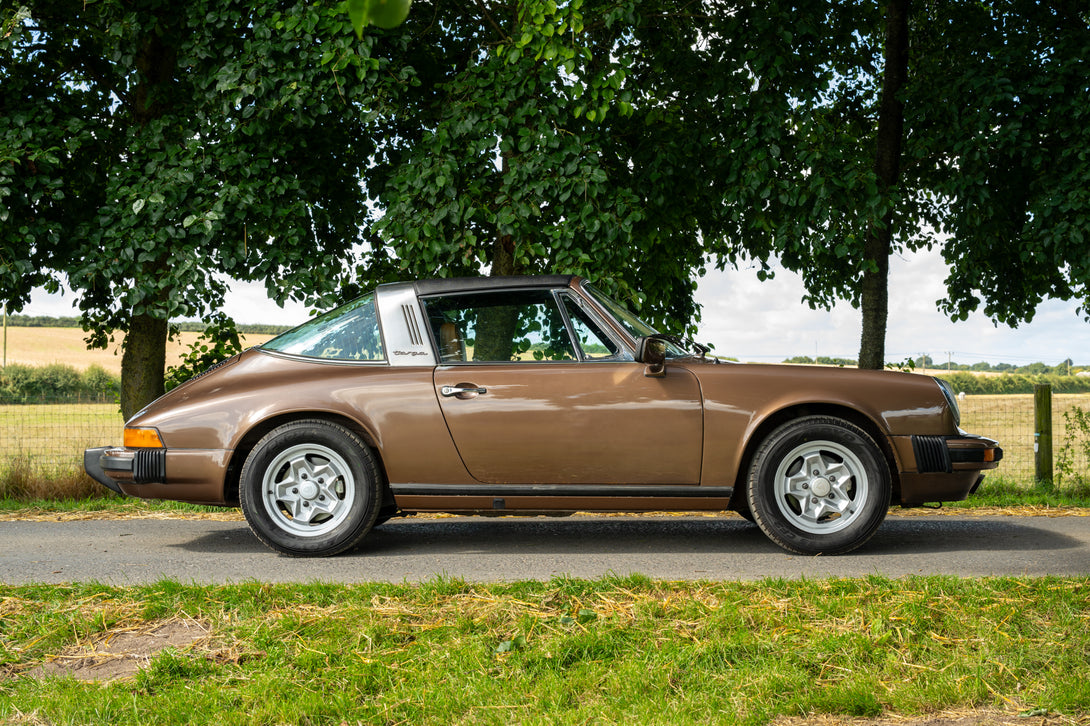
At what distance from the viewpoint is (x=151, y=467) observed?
5.72 meters

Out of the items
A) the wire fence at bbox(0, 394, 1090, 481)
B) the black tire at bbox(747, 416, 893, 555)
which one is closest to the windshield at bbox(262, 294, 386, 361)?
the black tire at bbox(747, 416, 893, 555)

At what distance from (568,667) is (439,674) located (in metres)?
0.52

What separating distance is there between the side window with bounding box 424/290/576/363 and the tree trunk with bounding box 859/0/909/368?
7.44m

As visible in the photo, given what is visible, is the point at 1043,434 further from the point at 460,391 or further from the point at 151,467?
the point at 151,467

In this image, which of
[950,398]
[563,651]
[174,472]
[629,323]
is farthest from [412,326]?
[950,398]

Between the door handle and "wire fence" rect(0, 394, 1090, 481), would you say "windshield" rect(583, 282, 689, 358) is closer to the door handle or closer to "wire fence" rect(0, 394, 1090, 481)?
the door handle

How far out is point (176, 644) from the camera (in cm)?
397

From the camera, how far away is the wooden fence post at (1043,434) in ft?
32.9

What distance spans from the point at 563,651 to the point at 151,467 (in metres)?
3.31

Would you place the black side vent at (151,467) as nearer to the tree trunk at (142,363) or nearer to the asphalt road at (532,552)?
the asphalt road at (532,552)

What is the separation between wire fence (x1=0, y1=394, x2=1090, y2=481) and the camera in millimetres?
10211

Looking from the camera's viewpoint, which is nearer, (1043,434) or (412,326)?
(412,326)

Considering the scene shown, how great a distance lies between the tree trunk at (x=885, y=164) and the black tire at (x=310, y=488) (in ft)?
28.0

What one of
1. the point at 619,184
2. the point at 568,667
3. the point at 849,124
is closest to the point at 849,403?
the point at 568,667
